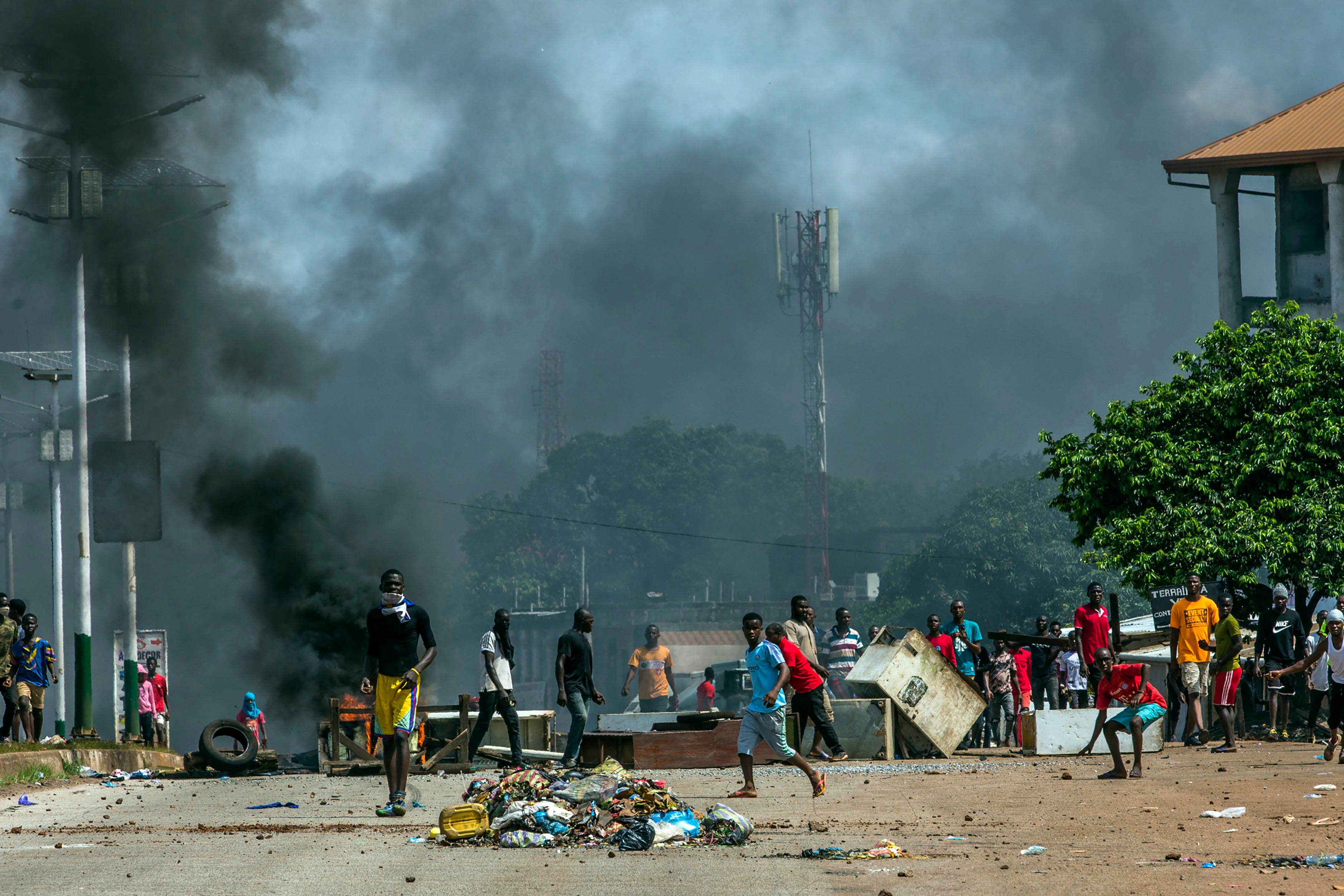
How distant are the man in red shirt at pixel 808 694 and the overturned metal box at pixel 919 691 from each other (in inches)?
32.7

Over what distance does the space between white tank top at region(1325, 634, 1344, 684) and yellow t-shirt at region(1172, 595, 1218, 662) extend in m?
1.55

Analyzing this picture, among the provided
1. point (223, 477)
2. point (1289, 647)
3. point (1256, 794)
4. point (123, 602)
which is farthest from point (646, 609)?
point (1256, 794)

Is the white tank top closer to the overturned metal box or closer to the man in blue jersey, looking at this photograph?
the overturned metal box

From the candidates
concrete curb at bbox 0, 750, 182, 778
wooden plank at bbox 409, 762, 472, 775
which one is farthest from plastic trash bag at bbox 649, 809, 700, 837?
concrete curb at bbox 0, 750, 182, 778

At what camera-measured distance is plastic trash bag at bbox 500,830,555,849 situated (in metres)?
8.40

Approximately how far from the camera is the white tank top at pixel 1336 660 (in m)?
12.8

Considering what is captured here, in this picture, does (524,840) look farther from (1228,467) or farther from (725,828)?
(1228,467)

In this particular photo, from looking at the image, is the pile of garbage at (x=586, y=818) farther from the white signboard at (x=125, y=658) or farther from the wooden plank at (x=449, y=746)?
the white signboard at (x=125, y=658)

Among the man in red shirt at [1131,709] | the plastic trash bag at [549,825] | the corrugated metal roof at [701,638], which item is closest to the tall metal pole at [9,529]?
the corrugated metal roof at [701,638]

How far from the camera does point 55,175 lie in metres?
19.5

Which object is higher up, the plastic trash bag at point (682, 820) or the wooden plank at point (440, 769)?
the plastic trash bag at point (682, 820)

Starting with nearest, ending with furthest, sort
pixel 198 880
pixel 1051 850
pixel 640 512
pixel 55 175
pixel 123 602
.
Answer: pixel 198 880 < pixel 1051 850 < pixel 55 175 < pixel 123 602 < pixel 640 512

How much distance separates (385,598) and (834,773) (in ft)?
16.1

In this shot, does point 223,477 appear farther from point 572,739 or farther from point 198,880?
point 198,880
